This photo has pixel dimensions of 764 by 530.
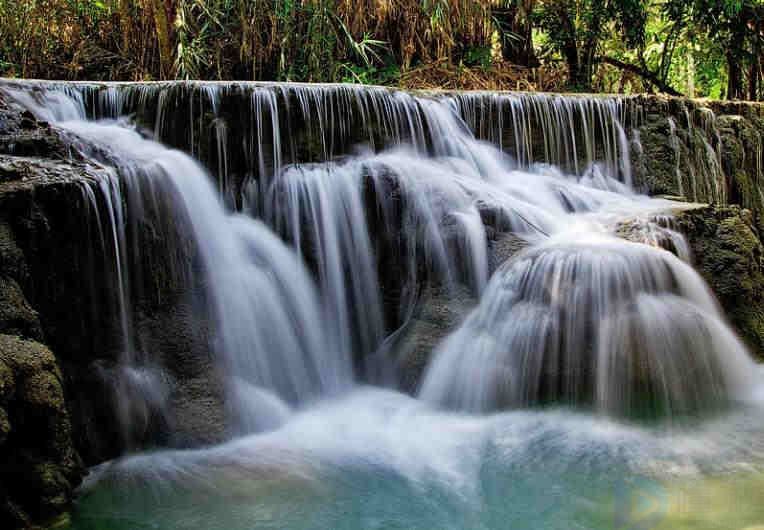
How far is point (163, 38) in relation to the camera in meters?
8.26

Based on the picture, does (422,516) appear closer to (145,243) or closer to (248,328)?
(248,328)

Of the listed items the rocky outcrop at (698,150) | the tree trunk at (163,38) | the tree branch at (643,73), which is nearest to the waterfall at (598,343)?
the rocky outcrop at (698,150)

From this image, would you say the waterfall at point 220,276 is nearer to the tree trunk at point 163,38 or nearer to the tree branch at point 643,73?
the tree trunk at point 163,38

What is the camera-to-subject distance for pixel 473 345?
4500 millimetres

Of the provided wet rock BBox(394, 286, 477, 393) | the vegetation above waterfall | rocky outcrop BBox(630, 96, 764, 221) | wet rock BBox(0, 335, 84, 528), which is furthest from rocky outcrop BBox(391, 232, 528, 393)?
the vegetation above waterfall

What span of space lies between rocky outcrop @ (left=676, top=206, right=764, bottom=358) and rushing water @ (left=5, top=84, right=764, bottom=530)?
19 cm

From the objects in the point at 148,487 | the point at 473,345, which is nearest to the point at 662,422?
the point at 473,345

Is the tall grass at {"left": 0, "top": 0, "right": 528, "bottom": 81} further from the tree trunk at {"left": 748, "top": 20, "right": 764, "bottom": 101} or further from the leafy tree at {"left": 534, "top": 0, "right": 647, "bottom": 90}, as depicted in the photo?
the tree trunk at {"left": 748, "top": 20, "right": 764, "bottom": 101}

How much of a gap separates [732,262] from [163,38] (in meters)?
6.64

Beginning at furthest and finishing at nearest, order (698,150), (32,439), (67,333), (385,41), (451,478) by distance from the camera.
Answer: (385,41)
(698,150)
(67,333)
(451,478)
(32,439)

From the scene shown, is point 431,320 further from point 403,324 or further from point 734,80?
point 734,80

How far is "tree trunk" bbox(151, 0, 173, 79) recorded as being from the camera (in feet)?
26.9

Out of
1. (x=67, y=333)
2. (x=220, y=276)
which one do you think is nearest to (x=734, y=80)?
(x=220, y=276)

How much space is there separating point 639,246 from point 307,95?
2849 millimetres
